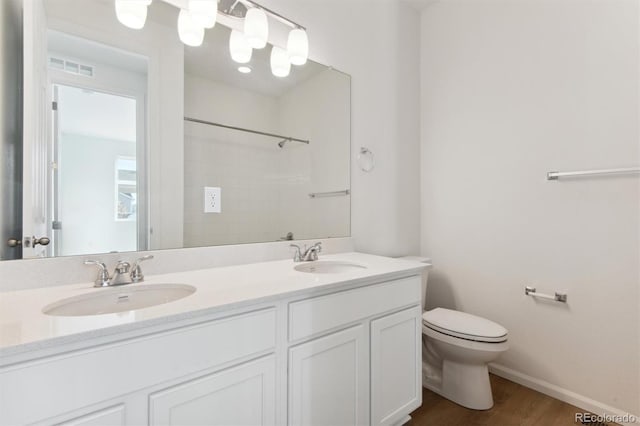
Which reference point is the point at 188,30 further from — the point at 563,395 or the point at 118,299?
the point at 563,395

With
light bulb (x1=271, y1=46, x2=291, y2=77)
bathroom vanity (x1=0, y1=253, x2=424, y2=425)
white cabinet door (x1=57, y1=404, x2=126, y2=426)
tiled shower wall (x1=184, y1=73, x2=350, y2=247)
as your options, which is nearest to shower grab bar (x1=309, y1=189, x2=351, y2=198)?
tiled shower wall (x1=184, y1=73, x2=350, y2=247)

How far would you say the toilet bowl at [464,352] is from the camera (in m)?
1.50

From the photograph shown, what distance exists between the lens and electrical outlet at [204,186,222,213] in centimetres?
145

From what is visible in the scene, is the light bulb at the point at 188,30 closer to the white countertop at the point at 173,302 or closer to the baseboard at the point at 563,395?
the white countertop at the point at 173,302

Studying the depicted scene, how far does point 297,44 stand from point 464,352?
1825 mm

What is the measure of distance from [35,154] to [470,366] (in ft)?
6.82

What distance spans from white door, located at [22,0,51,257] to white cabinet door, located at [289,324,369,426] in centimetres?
96

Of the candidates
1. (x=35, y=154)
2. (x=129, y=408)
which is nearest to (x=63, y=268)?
(x=35, y=154)

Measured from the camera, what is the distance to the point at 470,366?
1.60m

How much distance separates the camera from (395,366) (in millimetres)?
1354

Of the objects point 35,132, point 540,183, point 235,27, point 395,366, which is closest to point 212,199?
point 35,132

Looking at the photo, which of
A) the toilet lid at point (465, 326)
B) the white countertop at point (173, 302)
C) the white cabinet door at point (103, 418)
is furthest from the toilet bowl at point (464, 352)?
the white cabinet door at point (103, 418)

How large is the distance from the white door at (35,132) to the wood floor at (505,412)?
1.77m

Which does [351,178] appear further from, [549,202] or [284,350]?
[284,350]
